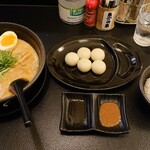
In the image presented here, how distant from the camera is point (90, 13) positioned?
3.48 feet

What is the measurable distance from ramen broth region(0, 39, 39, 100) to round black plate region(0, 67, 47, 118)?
0.13 ft

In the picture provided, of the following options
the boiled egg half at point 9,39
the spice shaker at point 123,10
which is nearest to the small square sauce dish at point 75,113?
the boiled egg half at point 9,39

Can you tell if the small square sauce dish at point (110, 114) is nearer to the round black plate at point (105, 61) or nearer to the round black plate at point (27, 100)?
the round black plate at point (105, 61)

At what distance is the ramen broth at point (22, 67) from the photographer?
0.86m

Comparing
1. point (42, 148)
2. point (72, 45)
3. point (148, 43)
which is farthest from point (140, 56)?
point (42, 148)

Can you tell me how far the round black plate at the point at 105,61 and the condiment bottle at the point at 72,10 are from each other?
4.7 inches

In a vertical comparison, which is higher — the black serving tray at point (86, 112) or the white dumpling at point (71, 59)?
the white dumpling at point (71, 59)

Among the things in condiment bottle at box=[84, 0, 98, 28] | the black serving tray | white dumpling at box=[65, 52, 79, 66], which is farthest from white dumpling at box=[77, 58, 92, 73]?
condiment bottle at box=[84, 0, 98, 28]

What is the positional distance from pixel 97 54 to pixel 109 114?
0.27m

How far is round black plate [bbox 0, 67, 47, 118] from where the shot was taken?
0.77 m

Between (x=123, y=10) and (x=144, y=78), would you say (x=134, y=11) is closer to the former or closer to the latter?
(x=123, y=10)

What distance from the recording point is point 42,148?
0.76 meters

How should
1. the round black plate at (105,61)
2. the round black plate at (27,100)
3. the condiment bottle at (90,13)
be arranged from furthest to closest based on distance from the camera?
the condiment bottle at (90,13), the round black plate at (105,61), the round black plate at (27,100)

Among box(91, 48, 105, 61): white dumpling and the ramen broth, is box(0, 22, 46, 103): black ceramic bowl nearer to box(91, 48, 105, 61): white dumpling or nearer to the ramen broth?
the ramen broth
